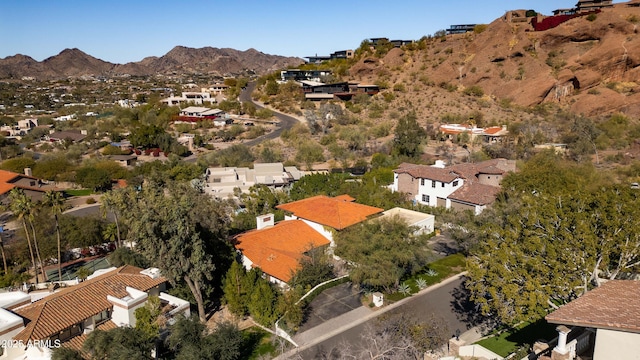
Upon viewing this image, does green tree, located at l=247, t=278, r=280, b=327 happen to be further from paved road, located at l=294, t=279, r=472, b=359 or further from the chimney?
the chimney

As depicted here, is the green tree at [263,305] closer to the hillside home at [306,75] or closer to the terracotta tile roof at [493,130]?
the terracotta tile roof at [493,130]

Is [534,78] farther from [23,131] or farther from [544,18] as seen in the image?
[23,131]

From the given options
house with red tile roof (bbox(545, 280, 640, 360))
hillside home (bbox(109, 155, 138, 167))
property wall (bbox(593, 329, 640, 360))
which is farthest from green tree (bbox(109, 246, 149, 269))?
hillside home (bbox(109, 155, 138, 167))

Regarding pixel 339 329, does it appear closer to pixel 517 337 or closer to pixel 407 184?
pixel 517 337

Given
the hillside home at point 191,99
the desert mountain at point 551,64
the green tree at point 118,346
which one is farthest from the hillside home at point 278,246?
the hillside home at point 191,99

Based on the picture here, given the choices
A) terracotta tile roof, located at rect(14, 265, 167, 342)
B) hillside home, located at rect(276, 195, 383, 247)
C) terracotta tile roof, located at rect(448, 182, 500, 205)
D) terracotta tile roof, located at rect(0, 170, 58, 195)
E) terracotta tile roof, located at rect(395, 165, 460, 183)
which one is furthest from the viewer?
terracotta tile roof, located at rect(0, 170, 58, 195)
